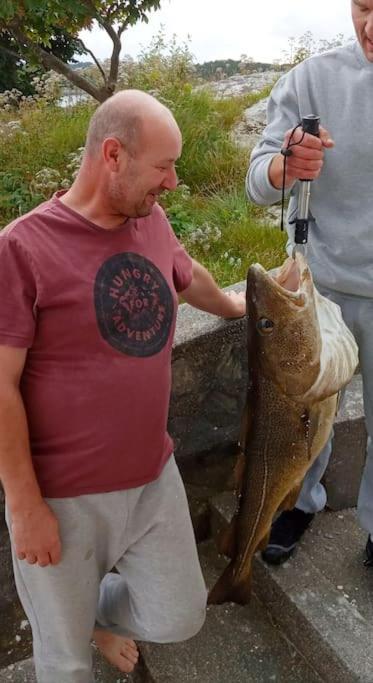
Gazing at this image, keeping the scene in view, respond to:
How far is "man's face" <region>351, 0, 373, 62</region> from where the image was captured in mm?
2201

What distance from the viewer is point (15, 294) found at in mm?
1831

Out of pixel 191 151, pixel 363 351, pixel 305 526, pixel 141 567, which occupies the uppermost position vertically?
pixel 191 151

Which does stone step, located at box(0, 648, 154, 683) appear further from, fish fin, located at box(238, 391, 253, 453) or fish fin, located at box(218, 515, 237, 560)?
fish fin, located at box(238, 391, 253, 453)

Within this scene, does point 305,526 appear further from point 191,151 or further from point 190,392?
point 191,151

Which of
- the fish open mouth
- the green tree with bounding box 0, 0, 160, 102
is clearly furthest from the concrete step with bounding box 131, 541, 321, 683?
the green tree with bounding box 0, 0, 160, 102

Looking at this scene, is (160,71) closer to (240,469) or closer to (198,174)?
(198,174)

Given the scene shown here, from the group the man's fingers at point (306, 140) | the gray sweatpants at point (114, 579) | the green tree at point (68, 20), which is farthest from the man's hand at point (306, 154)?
the green tree at point (68, 20)

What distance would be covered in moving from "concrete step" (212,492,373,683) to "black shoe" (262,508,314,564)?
0.13ft

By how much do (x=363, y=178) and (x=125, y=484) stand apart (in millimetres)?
1302

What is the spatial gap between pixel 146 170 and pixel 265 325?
1.95ft

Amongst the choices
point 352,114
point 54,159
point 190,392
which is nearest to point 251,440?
point 190,392

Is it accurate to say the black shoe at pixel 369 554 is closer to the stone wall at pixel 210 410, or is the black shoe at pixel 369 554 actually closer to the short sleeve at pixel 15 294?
the stone wall at pixel 210 410

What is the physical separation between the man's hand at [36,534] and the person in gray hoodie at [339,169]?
1.27 meters

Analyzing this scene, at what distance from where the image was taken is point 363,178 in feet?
7.83
